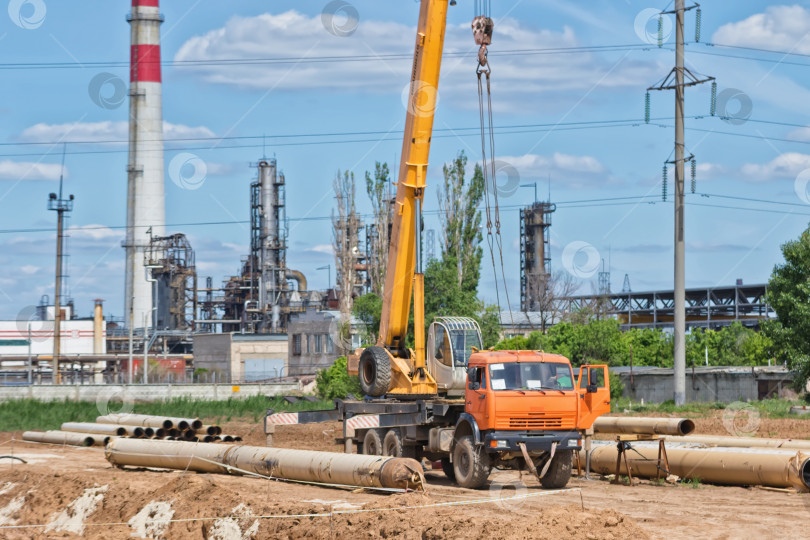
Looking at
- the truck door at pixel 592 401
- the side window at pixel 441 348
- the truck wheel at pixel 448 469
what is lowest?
the truck wheel at pixel 448 469

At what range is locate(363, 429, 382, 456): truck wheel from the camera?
22688 millimetres

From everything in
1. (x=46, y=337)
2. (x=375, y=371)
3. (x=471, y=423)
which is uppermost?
(x=375, y=371)

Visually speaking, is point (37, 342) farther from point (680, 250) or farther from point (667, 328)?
point (680, 250)

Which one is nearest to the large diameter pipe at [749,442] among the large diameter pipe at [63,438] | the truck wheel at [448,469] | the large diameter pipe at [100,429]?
the truck wheel at [448,469]

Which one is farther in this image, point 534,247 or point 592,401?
point 534,247

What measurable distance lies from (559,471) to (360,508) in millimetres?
5509

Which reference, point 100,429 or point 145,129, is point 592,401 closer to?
point 100,429

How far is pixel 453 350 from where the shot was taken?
21.9m

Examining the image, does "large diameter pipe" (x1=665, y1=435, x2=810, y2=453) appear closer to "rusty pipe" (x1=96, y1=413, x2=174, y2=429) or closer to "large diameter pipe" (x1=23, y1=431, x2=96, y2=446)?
"rusty pipe" (x1=96, y1=413, x2=174, y2=429)

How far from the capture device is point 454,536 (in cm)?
1245

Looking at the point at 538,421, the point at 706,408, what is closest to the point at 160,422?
the point at 538,421

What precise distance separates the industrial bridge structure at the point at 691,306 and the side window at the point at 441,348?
6576 cm

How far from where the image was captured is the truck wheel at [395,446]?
71.9ft

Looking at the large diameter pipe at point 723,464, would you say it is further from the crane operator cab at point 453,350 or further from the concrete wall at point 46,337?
the concrete wall at point 46,337
